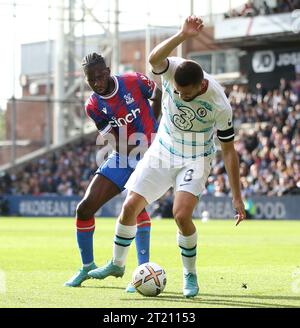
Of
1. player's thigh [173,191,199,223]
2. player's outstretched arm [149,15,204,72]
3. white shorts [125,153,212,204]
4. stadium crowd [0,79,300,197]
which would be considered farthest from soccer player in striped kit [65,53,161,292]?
stadium crowd [0,79,300,197]

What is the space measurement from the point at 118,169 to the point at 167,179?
1192mm

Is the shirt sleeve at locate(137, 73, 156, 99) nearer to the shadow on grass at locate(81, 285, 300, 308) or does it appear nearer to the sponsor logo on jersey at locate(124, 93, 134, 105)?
the sponsor logo on jersey at locate(124, 93, 134, 105)

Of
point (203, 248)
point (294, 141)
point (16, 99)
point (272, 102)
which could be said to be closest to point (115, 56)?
point (16, 99)

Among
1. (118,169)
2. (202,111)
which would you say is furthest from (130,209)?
(118,169)

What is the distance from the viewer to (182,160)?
9539 millimetres

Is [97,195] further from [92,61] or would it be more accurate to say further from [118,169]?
[92,61]

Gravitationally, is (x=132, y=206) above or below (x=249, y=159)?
above

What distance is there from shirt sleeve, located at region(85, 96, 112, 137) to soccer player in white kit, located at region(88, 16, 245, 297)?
1.12 m

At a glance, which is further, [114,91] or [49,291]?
[114,91]

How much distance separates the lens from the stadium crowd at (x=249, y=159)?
32.8 m

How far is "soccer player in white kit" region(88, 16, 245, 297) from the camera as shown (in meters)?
9.09

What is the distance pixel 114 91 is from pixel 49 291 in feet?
7.90
